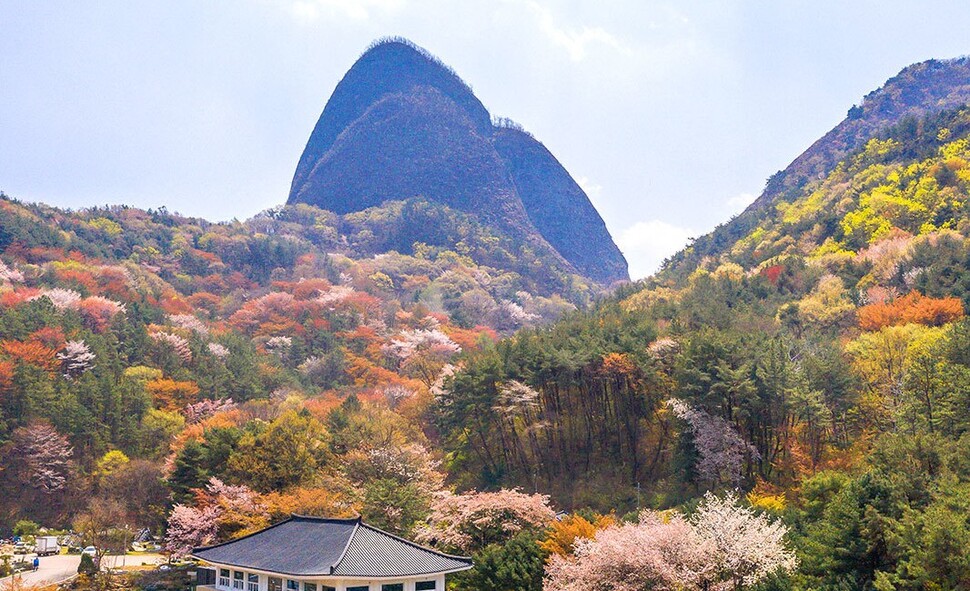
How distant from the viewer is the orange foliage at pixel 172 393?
59500 millimetres

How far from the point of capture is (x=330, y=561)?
92.3 ft

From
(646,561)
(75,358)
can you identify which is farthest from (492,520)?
(75,358)

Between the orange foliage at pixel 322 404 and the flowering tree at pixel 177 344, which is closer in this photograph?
the orange foliage at pixel 322 404

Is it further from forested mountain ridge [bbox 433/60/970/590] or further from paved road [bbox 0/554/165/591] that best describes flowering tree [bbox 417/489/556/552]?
paved road [bbox 0/554/165/591]

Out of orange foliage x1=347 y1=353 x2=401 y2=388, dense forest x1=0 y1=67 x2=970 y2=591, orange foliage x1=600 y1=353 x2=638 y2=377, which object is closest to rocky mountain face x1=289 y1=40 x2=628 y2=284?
dense forest x1=0 y1=67 x2=970 y2=591

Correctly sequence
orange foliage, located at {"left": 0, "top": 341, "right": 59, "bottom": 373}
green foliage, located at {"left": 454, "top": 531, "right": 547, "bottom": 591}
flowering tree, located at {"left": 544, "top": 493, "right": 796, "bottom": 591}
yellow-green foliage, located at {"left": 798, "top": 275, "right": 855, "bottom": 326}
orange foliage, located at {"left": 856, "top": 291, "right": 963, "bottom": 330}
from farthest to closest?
1. orange foliage, located at {"left": 0, "top": 341, "right": 59, "bottom": 373}
2. yellow-green foliage, located at {"left": 798, "top": 275, "right": 855, "bottom": 326}
3. orange foliage, located at {"left": 856, "top": 291, "right": 963, "bottom": 330}
4. green foliage, located at {"left": 454, "top": 531, "right": 547, "bottom": 591}
5. flowering tree, located at {"left": 544, "top": 493, "right": 796, "bottom": 591}

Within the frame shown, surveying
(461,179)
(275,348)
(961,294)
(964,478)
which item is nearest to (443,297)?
(275,348)

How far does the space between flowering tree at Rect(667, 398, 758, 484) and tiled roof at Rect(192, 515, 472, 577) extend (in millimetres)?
12516

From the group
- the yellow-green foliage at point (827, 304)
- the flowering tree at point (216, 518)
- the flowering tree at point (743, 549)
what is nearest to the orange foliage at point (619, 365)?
the yellow-green foliage at point (827, 304)

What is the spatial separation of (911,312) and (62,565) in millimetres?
42266

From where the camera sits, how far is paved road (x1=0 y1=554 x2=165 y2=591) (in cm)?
3616

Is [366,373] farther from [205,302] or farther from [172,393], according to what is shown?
[205,302]

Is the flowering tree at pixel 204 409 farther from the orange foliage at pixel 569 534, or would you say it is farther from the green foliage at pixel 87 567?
the orange foliage at pixel 569 534

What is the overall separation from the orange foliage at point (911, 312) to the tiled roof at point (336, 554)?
27.1 m
